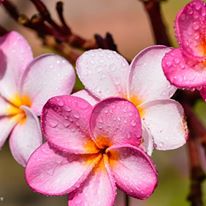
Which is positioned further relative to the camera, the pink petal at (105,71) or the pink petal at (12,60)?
the pink petal at (12,60)

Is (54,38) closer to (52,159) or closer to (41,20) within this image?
(41,20)

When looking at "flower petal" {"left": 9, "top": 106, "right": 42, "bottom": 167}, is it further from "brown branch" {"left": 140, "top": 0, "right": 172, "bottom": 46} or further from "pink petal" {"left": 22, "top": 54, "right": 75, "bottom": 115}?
"brown branch" {"left": 140, "top": 0, "right": 172, "bottom": 46}

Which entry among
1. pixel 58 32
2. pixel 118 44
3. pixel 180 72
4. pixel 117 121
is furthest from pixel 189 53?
pixel 118 44

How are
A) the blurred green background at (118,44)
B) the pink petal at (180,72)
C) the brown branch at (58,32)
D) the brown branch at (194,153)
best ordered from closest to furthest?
the pink petal at (180,72), the brown branch at (58,32), the brown branch at (194,153), the blurred green background at (118,44)

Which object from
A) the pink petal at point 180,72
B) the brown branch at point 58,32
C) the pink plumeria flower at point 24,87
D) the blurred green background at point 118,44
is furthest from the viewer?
the blurred green background at point 118,44

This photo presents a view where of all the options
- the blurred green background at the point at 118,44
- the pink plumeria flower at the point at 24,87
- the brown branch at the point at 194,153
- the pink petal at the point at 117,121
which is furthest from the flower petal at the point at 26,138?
the blurred green background at the point at 118,44

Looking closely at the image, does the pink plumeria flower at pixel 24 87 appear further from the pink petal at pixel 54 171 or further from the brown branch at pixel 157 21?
the brown branch at pixel 157 21

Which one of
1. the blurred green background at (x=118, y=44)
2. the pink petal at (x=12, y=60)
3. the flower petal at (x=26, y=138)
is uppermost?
the pink petal at (x=12, y=60)

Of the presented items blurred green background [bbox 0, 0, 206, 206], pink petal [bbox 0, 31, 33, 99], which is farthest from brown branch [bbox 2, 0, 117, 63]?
blurred green background [bbox 0, 0, 206, 206]
